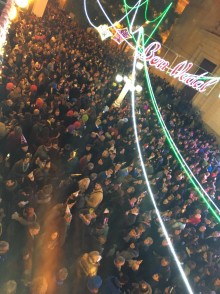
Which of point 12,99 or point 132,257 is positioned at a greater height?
point 12,99

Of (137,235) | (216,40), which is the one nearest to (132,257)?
(137,235)

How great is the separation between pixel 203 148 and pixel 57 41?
8824 mm

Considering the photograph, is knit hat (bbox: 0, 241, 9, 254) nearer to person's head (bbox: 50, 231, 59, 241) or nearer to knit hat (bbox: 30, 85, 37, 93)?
person's head (bbox: 50, 231, 59, 241)

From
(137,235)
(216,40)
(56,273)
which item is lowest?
(56,273)

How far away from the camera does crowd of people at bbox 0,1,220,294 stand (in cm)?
649

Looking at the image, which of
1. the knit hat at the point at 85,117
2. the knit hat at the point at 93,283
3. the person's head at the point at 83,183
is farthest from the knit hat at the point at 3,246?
the knit hat at the point at 85,117

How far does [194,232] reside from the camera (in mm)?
9688

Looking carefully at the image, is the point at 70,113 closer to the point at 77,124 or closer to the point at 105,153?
the point at 77,124

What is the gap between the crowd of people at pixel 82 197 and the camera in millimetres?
6492

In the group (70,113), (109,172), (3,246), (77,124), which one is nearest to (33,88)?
(70,113)

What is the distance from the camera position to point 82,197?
305 inches

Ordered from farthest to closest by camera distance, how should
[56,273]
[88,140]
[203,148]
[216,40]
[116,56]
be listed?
[216,40], [116,56], [203,148], [88,140], [56,273]

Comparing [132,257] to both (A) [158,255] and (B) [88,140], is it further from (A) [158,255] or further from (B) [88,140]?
(B) [88,140]

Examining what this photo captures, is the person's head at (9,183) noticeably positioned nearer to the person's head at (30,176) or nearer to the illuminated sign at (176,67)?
the person's head at (30,176)
